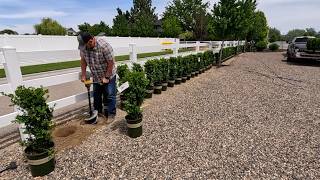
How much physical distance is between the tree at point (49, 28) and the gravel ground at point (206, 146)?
51.2 metres

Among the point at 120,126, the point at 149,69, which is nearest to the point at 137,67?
the point at 149,69

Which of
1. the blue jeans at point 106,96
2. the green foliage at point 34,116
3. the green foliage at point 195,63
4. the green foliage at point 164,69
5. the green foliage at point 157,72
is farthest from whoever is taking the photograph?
the green foliage at point 195,63

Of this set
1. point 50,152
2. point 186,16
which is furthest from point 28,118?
point 186,16

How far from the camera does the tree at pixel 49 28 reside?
167 ft

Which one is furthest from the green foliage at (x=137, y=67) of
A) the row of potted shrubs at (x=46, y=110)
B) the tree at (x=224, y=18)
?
the tree at (x=224, y=18)

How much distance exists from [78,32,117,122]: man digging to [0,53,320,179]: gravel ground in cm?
63

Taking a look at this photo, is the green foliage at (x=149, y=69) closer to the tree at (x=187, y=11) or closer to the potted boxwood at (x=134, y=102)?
the potted boxwood at (x=134, y=102)

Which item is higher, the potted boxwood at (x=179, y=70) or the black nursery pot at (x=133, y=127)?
the potted boxwood at (x=179, y=70)

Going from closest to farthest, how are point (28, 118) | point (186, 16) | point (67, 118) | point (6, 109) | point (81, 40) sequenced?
point (28, 118), point (81, 40), point (67, 118), point (6, 109), point (186, 16)

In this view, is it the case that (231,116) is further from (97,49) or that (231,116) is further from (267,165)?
(97,49)

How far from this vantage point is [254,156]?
3.48 metres

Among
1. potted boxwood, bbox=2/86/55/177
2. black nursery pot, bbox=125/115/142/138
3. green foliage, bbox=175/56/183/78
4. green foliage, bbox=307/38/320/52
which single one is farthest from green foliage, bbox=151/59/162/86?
green foliage, bbox=307/38/320/52

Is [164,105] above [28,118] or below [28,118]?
below

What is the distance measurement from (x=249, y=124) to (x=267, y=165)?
159 cm
